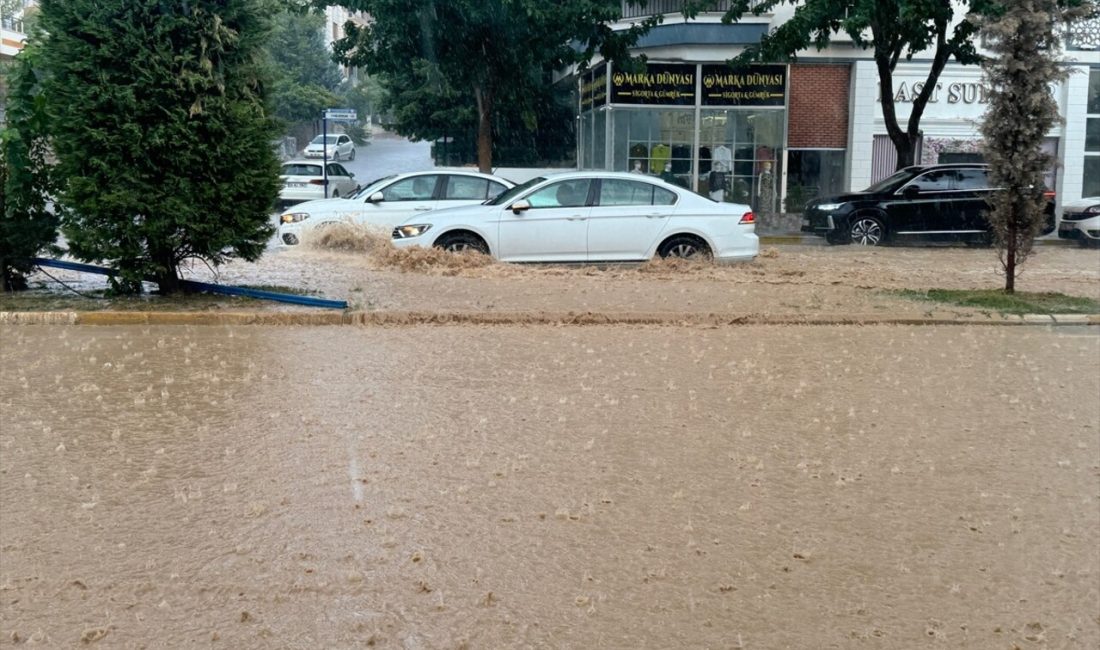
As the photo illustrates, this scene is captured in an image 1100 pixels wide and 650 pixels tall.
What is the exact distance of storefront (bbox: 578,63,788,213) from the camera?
29.8 m

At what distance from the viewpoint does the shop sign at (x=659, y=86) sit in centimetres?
2953

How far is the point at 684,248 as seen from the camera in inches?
639

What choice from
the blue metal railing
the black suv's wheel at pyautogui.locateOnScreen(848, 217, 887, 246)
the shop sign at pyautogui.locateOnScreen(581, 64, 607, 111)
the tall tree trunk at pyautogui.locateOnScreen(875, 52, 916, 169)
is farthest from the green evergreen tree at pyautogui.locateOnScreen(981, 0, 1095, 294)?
the shop sign at pyautogui.locateOnScreen(581, 64, 607, 111)

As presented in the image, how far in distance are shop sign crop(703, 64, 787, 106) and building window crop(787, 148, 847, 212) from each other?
1.63 m

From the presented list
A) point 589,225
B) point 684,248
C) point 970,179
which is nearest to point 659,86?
point 970,179

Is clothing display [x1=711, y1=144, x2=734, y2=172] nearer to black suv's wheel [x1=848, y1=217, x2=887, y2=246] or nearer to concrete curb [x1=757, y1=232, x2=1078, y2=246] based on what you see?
concrete curb [x1=757, y1=232, x2=1078, y2=246]

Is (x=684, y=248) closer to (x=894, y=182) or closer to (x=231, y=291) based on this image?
(x=231, y=291)

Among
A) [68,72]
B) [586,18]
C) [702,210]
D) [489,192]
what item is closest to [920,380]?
[702,210]

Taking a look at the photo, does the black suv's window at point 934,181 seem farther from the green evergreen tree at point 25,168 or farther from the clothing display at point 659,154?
the green evergreen tree at point 25,168

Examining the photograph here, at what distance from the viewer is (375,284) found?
14.7 m

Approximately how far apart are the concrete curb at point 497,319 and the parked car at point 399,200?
7025mm

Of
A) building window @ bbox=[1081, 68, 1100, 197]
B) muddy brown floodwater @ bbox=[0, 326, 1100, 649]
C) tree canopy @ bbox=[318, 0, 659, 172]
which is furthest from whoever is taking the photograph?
building window @ bbox=[1081, 68, 1100, 197]

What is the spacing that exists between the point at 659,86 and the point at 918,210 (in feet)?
29.5

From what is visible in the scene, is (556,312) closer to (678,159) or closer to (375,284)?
(375,284)
